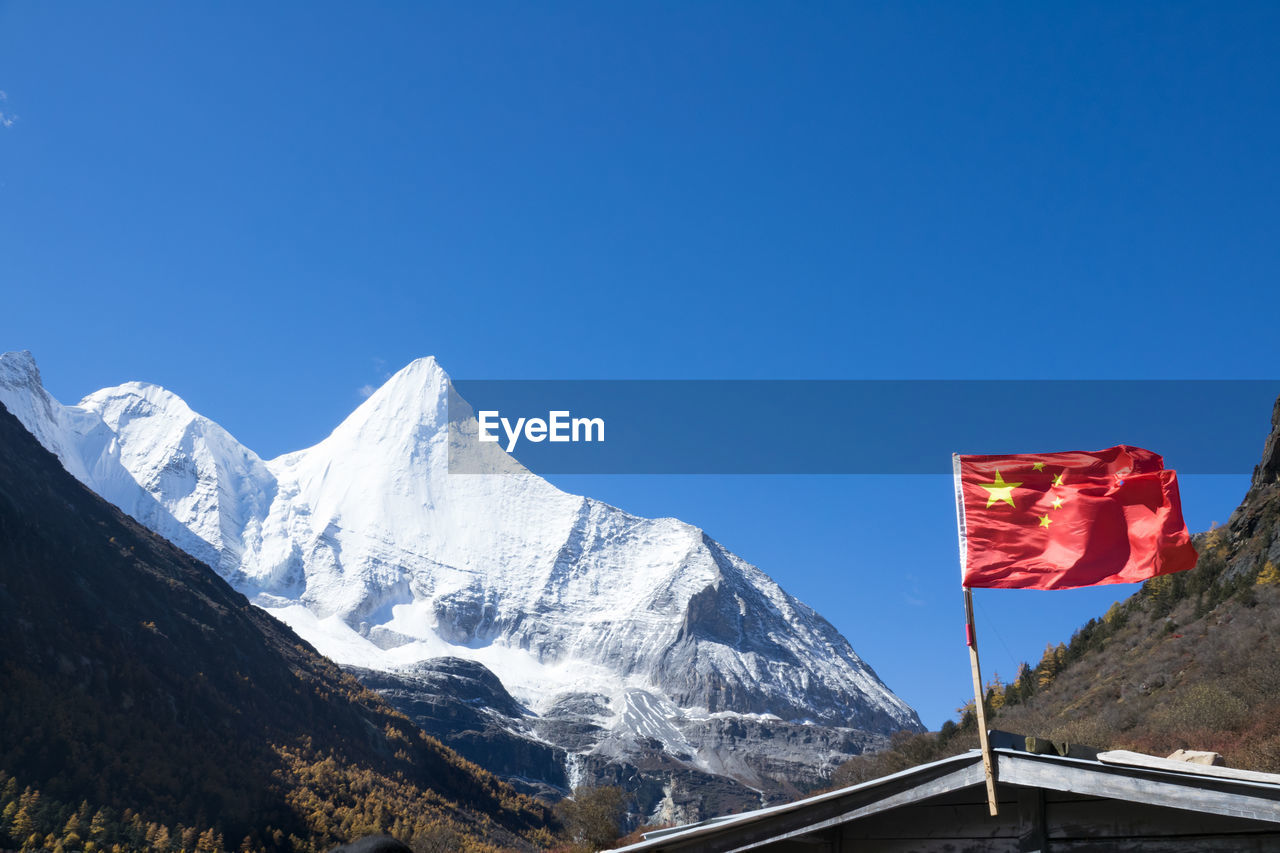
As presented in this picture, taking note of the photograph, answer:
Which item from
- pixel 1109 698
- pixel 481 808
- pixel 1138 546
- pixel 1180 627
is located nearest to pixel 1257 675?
pixel 1109 698

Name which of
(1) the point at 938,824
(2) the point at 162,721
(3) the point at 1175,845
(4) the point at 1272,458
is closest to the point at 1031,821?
(1) the point at 938,824

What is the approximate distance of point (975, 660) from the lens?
961cm

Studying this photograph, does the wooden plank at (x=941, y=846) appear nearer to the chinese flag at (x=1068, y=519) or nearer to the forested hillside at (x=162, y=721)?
the chinese flag at (x=1068, y=519)

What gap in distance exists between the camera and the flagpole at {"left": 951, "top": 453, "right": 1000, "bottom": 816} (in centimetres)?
887

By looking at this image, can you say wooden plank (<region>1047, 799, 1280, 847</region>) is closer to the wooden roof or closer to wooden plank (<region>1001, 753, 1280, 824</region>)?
the wooden roof

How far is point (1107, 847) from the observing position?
9.26 m

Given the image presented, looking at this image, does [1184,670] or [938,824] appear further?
[1184,670]

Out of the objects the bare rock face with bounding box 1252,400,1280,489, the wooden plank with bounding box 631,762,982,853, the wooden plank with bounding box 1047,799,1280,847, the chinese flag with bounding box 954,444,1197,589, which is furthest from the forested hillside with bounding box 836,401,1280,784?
the wooden plank with bounding box 631,762,982,853

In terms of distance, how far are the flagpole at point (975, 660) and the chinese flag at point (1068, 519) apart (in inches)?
0.9

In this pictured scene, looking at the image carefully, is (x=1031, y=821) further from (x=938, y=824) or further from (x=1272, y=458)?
(x=1272, y=458)

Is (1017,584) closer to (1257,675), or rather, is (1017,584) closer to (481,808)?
(1257,675)

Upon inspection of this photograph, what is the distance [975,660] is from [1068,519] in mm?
Result: 2193

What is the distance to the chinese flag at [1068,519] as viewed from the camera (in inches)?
413

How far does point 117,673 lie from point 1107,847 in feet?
312
